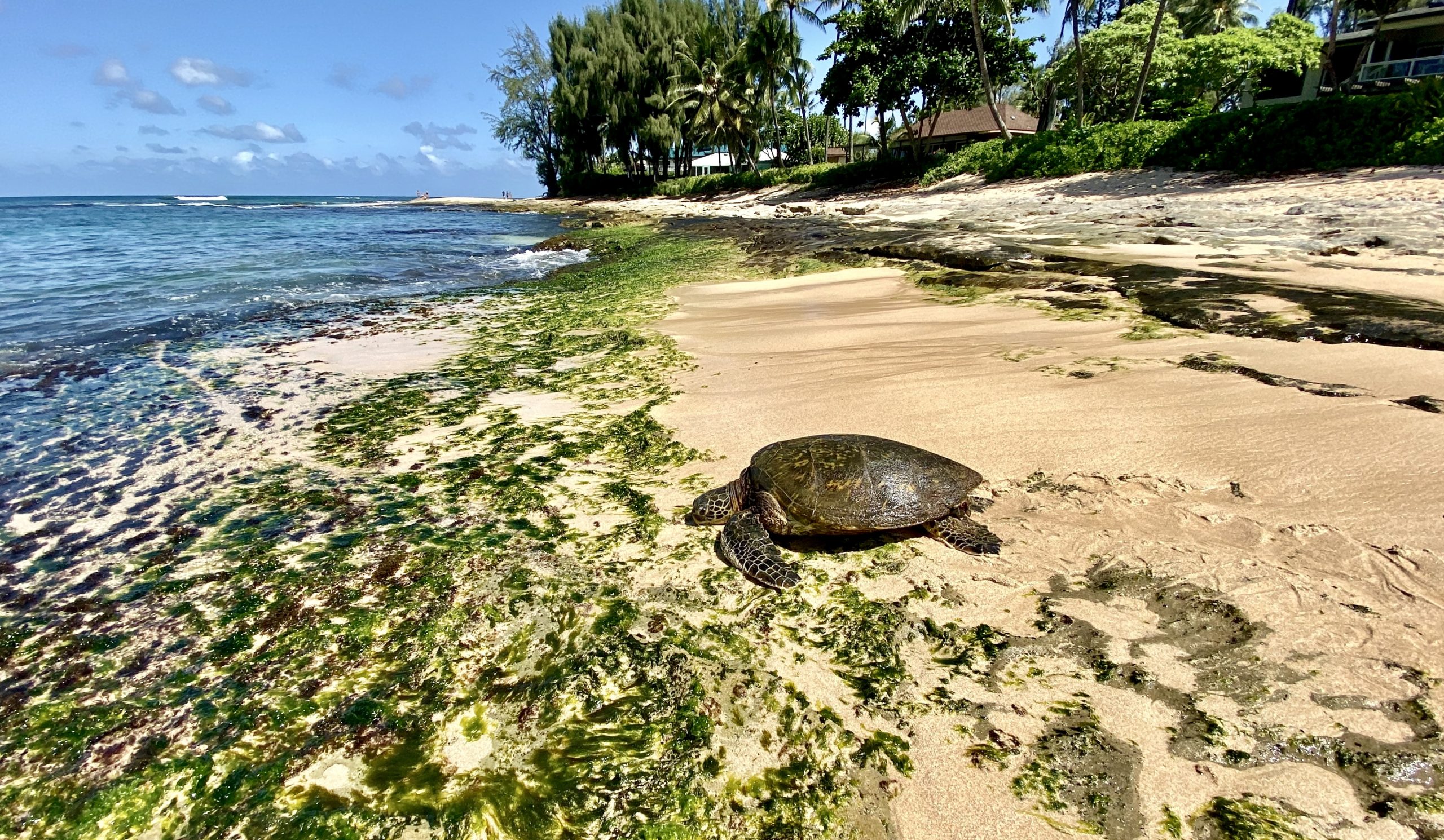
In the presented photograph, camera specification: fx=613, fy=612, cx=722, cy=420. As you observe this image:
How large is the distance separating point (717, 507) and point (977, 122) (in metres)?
59.2

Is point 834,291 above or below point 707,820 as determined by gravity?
above

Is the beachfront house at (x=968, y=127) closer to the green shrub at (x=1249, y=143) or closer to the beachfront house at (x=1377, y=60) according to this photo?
the beachfront house at (x=1377, y=60)

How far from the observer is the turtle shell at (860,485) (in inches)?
148

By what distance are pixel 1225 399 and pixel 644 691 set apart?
5005 millimetres

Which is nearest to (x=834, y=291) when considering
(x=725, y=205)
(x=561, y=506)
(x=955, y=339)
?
(x=955, y=339)

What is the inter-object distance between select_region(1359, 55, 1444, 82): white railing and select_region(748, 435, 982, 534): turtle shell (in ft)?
147

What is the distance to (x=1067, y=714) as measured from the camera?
254 cm

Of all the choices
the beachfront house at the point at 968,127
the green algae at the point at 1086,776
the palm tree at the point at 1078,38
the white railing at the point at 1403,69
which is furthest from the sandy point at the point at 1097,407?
the beachfront house at the point at 968,127

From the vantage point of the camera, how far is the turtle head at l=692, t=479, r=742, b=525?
4152 mm

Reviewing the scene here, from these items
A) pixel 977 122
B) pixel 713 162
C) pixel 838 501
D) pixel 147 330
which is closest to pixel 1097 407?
pixel 838 501

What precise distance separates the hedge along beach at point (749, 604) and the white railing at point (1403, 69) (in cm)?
3865

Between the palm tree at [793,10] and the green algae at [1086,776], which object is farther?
the palm tree at [793,10]

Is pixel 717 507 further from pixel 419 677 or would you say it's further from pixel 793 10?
pixel 793 10

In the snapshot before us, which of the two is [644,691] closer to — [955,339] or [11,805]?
[11,805]
